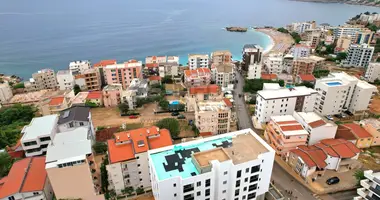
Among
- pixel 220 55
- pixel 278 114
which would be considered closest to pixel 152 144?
pixel 278 114

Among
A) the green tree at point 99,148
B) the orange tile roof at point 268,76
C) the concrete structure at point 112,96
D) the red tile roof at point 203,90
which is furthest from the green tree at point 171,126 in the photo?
the orange tile roof at point 268,76

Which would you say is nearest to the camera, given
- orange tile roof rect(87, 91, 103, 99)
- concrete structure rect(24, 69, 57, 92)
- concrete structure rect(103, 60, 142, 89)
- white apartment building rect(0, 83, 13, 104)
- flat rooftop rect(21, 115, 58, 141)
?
flat rooftop rect(21, 115, 58, 141)

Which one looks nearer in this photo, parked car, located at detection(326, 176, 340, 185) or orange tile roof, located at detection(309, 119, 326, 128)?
parked car, located at detection(326, 176, 340, 185)

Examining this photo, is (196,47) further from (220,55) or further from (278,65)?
(278,65)

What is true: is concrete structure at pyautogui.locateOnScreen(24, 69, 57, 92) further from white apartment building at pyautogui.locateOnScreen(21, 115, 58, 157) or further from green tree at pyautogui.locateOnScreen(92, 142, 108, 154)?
green tree at pyautogui.locateOnScreen(92, 142, 108, 154)

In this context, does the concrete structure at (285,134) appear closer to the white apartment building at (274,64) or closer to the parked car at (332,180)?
the parked car at (332,180)

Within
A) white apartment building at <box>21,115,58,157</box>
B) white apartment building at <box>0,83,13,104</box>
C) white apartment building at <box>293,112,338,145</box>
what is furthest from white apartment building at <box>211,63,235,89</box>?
white apartment building at <box>0,83,13,104</box>

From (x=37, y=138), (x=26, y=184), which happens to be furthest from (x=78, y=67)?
(x=26, y=184)
